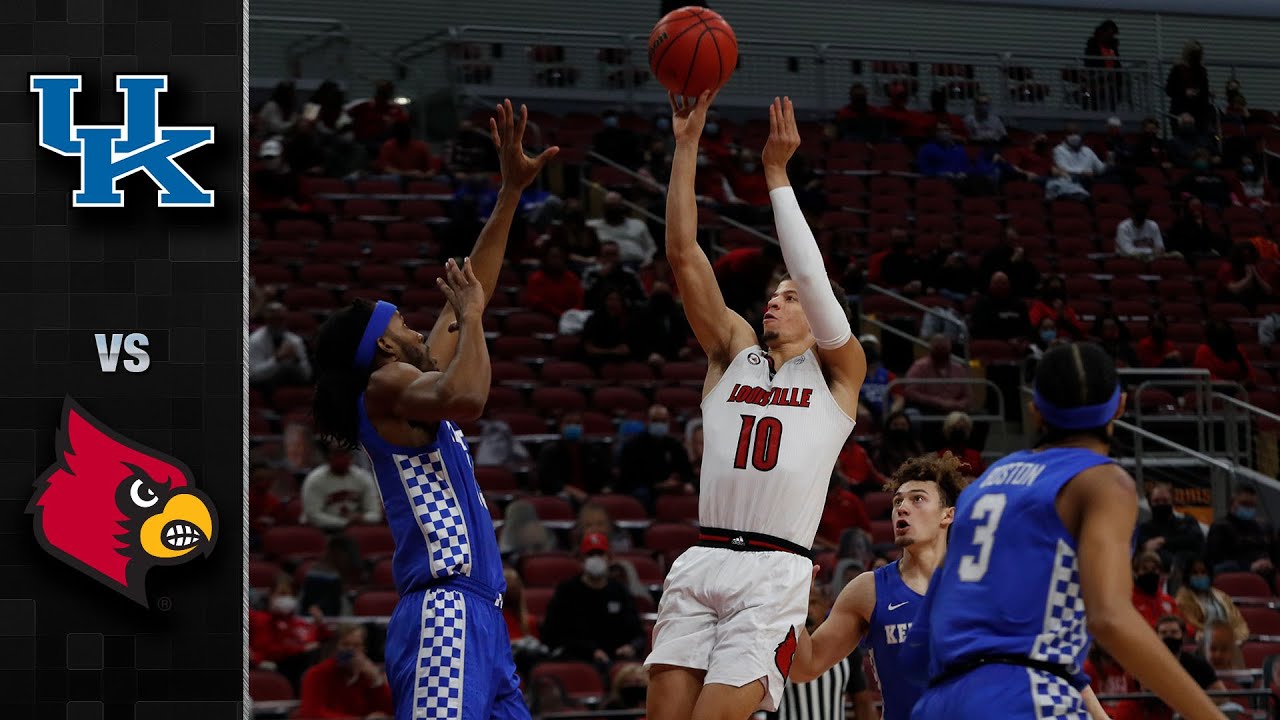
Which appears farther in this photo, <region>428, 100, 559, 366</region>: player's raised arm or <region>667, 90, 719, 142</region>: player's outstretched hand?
<region>667, 90, 719, 142</region>: player's outstretched hand

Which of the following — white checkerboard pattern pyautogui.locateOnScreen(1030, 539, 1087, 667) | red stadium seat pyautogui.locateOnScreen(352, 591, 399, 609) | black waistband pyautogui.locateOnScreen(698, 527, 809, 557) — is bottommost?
red stadium seat pyautogui.locateOnScreen(352, 591, 399, 609)

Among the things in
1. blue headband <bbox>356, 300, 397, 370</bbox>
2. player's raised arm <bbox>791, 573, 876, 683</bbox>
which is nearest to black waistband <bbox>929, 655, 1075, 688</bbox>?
player's raised arm <bbox>791, 573, 876, 683</bbox>

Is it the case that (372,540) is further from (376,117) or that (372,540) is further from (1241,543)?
(376,117)

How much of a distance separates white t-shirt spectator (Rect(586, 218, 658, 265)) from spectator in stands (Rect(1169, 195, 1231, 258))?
6.59m

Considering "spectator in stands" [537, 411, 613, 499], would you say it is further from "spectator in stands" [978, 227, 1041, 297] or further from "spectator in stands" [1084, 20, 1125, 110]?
"spectator in stands" [1084, 20, 1125, 110]

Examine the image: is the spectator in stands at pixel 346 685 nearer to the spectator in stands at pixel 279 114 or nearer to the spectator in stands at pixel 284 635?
the spectator in stands at pixel 284 635

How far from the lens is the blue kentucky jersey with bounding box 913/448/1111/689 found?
3.79 meters

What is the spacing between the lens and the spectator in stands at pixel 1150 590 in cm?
1080

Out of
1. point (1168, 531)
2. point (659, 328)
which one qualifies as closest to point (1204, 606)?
point (1168, 531)

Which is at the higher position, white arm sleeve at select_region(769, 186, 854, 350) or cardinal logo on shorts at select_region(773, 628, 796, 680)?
white arm sleeve at select_region(769, 186, 854, 350)

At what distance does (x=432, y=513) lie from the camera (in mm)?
4812

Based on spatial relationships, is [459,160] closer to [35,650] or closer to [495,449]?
[495,449]

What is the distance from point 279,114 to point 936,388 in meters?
6.90

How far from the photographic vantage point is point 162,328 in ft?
17.1
